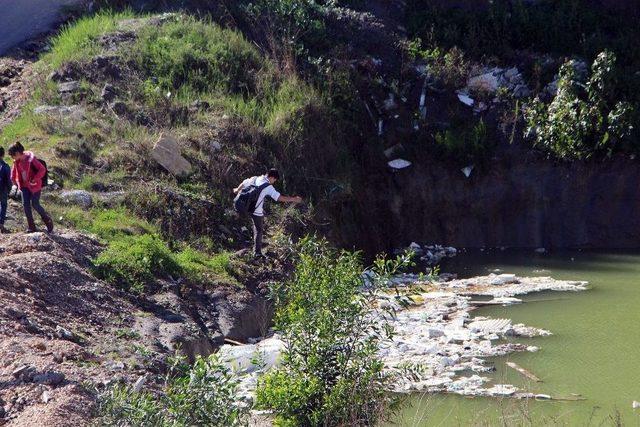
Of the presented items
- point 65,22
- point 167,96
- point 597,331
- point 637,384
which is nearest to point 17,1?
point 65,22

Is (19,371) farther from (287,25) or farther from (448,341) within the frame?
(287,25)

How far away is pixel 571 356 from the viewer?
11766 mm

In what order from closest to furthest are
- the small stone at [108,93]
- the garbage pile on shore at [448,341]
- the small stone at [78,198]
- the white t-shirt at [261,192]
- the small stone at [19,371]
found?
the small stone at [19,371] < the garbage pile on shore at [448,341] < the white t-shirt at [261,192] < the small stone at [78,198] < the small stone at [108,93]

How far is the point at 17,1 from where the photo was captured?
70.9 ft

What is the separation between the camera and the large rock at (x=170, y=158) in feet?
51.3

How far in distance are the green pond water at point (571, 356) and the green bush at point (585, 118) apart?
2.58 metres

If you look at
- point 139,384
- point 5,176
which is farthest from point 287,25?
point 139,384

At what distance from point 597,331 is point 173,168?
7.22 metres

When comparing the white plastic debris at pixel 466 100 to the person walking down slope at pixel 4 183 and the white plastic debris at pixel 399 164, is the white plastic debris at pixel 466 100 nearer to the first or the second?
the white plastic debris at pixel 399 164

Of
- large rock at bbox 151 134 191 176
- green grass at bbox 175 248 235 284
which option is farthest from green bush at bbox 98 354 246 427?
large rock at bbox 151 134 191 176

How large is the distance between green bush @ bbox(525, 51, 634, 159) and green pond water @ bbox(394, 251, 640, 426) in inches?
102

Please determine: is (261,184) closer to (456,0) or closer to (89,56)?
(89,56)

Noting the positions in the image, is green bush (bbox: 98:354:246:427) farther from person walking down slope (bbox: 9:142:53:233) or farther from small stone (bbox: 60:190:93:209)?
small stone (bbox: 60:190:93:209)

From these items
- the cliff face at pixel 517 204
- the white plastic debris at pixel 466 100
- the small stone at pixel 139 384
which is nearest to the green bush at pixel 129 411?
the small stone at pixel 139 384
